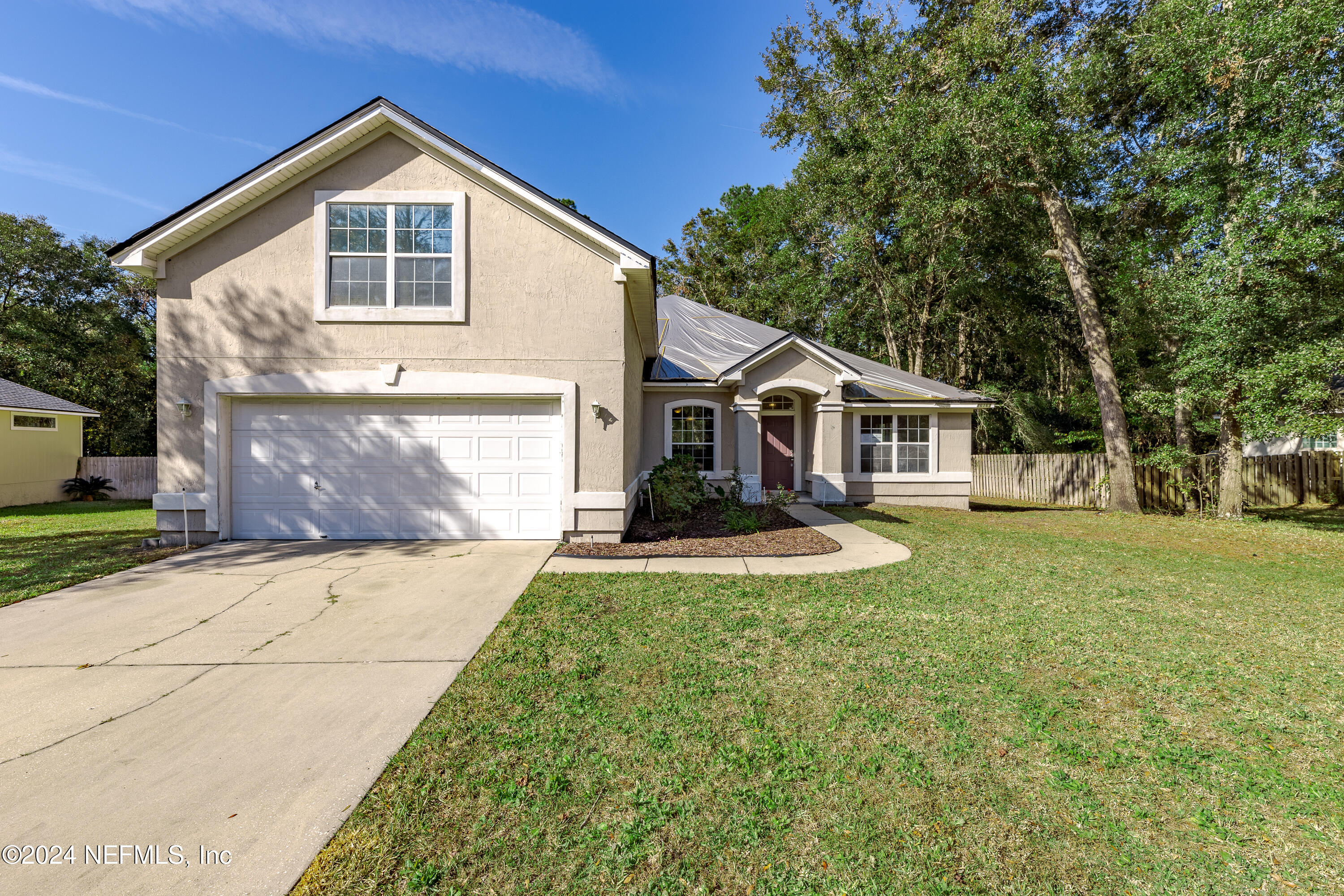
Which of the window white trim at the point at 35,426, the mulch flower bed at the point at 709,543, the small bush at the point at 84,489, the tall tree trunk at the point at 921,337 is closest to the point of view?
the mulch flower bed at the point at 709,543

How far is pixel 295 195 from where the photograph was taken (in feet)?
27.5

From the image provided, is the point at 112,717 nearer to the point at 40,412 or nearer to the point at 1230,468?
the point at 40,412

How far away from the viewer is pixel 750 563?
7.41 m

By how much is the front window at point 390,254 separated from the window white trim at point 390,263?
0.04 meters

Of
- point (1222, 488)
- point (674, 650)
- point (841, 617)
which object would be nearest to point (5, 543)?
point (674, 650)

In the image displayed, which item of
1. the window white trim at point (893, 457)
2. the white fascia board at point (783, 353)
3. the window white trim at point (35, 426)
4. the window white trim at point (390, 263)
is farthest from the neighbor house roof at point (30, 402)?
the window white trim at point (893, 457)

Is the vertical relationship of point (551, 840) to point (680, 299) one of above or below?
below

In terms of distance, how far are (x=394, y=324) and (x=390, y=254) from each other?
1.09m

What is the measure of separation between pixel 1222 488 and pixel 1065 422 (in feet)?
34.6

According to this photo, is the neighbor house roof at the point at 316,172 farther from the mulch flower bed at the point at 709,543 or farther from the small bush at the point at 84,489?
the small bush at the point at 84,489

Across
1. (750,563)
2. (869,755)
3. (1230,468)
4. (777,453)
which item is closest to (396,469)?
(750,563)

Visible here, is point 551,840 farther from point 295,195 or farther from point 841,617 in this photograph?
point 295,195

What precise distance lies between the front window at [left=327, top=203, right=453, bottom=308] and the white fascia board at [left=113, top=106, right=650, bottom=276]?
0.72 meters

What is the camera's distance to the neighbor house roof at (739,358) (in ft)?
45.1
